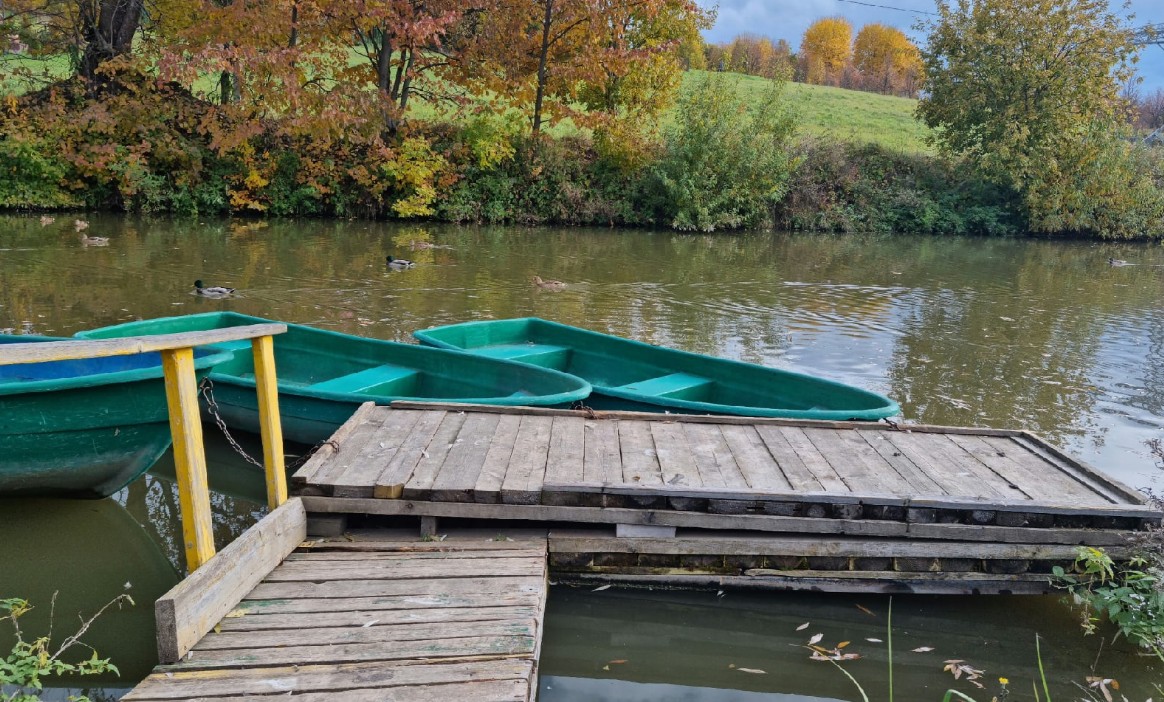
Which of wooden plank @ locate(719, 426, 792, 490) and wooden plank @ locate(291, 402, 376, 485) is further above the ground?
wooden plank @ locate(291, 402, 376, 485)

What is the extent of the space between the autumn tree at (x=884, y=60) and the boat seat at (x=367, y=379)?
62.9 m

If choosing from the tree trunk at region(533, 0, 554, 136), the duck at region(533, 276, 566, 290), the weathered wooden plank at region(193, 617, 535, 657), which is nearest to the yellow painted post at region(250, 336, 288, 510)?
the weathered wooden plank at region(193, 617, 535, 657)

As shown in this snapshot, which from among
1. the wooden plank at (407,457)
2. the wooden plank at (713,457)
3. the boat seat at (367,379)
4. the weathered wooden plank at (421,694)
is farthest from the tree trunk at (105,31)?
the weathered wooden plank at (421,694)

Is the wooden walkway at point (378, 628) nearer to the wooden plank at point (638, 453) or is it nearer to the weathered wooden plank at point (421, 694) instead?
the weathered wooden plank at point (421, 694)

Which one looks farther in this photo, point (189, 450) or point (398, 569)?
point (398, 569)

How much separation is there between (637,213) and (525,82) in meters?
5.09

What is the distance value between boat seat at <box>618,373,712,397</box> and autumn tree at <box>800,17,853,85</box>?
66.4 meters

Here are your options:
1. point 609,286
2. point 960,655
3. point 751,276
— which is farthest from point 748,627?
point 751,276

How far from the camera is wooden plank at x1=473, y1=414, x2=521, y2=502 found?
415cm

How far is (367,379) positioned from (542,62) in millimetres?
18571

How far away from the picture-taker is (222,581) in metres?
3.39

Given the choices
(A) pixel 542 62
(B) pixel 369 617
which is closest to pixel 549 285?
(B) pixel 369 617

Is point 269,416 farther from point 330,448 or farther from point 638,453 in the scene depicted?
point 638,453

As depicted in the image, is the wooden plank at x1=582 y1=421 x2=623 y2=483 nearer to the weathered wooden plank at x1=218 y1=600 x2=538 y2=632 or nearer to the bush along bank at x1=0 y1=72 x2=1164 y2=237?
the weathered wooden plank at x1=218 y1=600 x2=538 y2=632
